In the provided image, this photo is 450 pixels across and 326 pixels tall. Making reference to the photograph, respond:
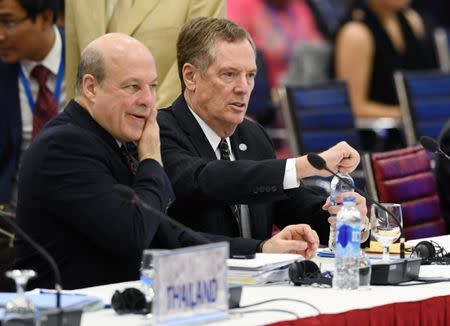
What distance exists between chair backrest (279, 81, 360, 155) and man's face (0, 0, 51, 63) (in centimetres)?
214

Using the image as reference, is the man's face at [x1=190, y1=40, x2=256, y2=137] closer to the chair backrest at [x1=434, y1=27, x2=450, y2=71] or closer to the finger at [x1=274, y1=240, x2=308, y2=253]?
the finger at [x1=274, y1=240, x2=308, y2=253]

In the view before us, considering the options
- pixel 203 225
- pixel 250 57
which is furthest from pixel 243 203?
pixel 250 57

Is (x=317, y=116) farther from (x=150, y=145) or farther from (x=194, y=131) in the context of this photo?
(x=150, y=145)

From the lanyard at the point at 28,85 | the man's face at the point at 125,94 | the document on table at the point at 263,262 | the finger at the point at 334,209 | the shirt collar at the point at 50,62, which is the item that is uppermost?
the shirt collar at the point at 50,62

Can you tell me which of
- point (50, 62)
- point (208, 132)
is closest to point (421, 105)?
point (50, 62)

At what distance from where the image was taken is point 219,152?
16.3 ft

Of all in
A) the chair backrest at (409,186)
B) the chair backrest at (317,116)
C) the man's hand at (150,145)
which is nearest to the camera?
the man's hand at (150,145)

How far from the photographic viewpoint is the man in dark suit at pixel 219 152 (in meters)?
4.68

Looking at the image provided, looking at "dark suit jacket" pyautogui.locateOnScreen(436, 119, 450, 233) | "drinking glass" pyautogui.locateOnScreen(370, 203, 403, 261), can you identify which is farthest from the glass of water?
"dark suit jacket" pyautogui.locateOnScreen(436, 119, 450, 233)

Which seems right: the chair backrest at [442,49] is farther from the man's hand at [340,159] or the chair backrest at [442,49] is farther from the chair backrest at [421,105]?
the man's hand at [340,159]

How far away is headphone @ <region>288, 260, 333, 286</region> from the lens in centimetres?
419

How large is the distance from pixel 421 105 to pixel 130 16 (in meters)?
3.17

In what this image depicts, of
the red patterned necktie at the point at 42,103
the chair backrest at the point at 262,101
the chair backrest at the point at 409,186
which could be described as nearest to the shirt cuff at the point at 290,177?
the chair backrest at the point at 409,186

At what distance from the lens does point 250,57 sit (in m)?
4.88
